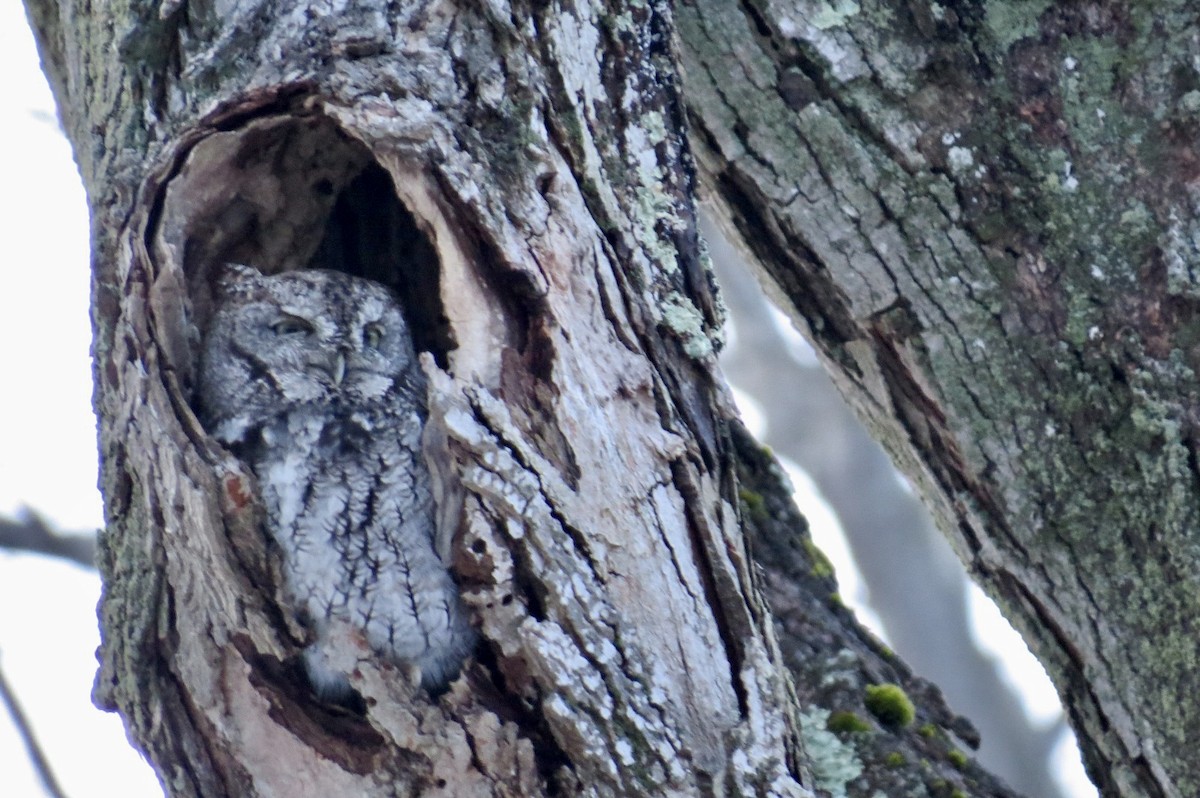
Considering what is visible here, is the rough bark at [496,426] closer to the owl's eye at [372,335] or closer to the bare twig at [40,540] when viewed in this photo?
the owl's eye at [372,335]

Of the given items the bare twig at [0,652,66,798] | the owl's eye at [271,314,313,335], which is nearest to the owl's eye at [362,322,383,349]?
the owl's eye at [271,314,313,335]

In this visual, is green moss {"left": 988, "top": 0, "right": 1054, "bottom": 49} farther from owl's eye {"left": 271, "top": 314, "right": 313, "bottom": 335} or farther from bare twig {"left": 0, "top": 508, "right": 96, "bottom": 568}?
bare twig {"left": 0, "top": 508, "right": 96, "bottom": 568}

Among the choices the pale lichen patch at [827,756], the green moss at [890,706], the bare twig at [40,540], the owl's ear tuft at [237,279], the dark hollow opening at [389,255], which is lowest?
the pale lichen patch at [827,756]

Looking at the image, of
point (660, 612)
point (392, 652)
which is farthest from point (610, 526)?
point (392, 652)

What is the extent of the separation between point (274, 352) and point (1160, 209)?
1.79 meters

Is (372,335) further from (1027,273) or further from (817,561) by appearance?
(1027,273)

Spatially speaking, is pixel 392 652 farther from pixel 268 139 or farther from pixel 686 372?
pixel 268 139

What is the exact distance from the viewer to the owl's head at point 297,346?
2.72m

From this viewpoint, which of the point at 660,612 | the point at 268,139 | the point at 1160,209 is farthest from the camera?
the point at 268,139

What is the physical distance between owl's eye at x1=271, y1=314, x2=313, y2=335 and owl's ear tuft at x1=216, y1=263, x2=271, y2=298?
0.11m

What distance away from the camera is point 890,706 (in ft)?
8.29

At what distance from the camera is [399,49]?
208 centimetres

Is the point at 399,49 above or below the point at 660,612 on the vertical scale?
above

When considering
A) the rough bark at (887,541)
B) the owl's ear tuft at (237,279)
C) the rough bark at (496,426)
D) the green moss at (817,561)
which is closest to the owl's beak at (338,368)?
the owl's ear tuft at (237,279)
